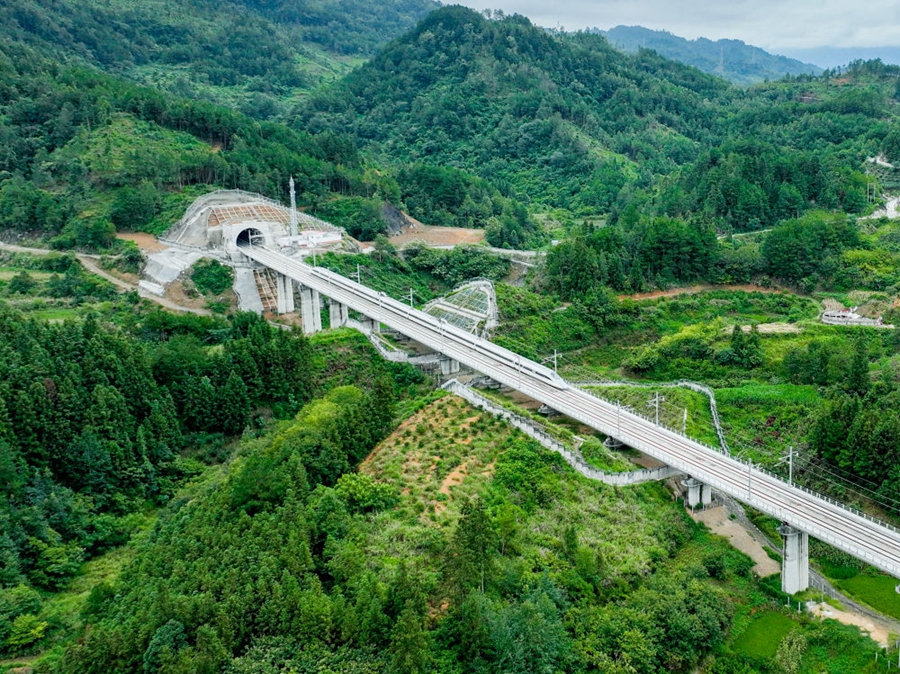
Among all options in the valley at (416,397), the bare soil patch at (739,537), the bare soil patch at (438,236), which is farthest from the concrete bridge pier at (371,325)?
the bare soil patch at (739,537)

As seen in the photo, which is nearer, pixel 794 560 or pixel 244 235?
pixel 794 560

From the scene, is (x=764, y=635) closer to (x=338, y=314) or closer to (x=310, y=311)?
(x=338, y=314)

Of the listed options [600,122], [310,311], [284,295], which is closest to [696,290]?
[310,311]

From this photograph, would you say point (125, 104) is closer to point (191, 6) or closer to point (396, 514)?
point (396, 514)

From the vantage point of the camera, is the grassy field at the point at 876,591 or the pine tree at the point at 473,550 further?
the grassy field at the point at 876,591

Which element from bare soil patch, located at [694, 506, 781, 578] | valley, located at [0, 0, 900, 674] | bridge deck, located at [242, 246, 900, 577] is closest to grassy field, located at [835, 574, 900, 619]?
valley, located at [0, 0, 900, 674]

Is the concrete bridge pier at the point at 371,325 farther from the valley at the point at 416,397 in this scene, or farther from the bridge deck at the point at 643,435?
the bridge deck at the point at 643,435

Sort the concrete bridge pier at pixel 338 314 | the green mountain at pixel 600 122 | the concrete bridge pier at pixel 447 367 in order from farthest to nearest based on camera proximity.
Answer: the green mountain at pixel 600 122
the concrete bridge pier at pixel 338 314
the concrete bridge pier at pixel 447 367
